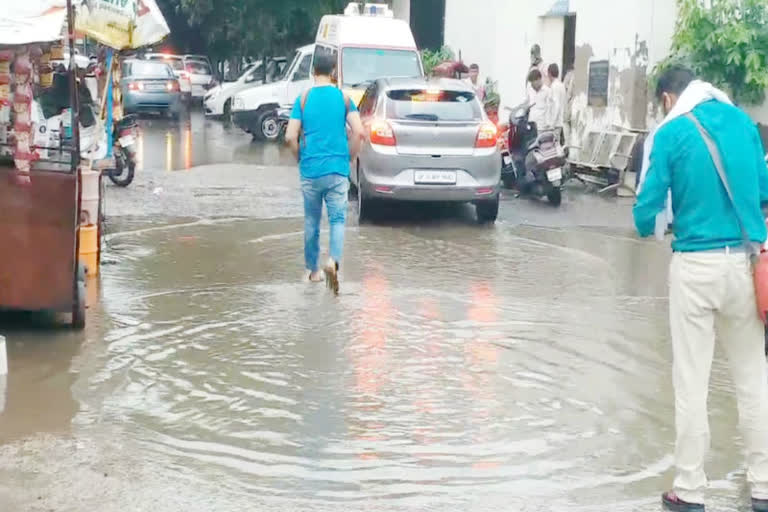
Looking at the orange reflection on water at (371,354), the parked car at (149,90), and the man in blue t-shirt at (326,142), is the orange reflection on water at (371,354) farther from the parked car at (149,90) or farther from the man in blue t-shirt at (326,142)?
the parked car at (149,90)

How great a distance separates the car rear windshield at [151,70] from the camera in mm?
31516

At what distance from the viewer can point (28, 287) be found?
7.14m

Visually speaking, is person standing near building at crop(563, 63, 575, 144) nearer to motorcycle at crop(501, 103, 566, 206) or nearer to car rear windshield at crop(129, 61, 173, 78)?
motorcycle at crop(501, 103, 566, 206)

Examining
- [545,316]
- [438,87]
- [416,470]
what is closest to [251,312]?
[545,316]

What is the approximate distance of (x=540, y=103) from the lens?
647 inches

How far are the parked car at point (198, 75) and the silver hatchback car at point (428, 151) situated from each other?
91.6 ft

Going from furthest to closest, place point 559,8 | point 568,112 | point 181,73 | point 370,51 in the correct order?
point 181,73 < point 559,8 < point 370,51 < point 568,112

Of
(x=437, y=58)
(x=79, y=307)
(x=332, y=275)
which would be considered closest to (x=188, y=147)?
(x=437, y=58)

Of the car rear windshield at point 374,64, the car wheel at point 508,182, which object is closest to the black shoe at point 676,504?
the car wheel at point 508,182

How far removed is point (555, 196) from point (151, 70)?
19.7m

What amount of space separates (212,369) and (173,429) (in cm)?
110

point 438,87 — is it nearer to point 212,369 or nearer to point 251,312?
point 251,312

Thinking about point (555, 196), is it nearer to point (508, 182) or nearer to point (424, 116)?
point (508, 182)

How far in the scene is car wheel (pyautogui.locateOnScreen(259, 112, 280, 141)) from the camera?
24.4m
